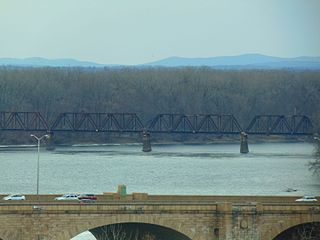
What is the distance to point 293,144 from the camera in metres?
155

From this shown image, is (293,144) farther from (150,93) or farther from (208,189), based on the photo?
(208,189)

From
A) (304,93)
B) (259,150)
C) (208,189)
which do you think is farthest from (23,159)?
(304,93)

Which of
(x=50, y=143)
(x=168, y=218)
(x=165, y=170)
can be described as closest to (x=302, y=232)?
(x=168, y=218)

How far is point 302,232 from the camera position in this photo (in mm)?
50812

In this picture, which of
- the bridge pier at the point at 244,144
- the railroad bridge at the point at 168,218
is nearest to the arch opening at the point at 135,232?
the railroad bridge at the point at 168,218

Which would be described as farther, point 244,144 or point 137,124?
point 137,124

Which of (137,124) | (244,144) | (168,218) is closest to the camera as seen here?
(168,218)

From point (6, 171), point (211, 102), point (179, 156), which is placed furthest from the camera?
point (211, 102)

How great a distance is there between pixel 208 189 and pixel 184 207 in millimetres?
35336

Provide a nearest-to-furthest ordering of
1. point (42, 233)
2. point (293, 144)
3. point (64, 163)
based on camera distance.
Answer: point (42, 233) < point (64, 163) < point (293, 144)

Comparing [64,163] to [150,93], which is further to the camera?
[150,93]

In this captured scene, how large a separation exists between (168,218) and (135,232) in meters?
3.21

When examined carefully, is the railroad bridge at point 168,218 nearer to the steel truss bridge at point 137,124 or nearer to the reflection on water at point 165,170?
the reflection on water at point 165,170

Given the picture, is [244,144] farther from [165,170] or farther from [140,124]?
[165,170]
